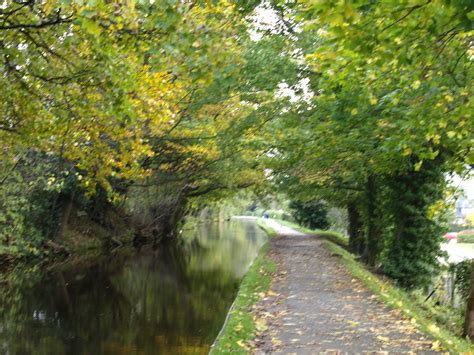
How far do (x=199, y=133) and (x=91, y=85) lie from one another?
43.5 feet

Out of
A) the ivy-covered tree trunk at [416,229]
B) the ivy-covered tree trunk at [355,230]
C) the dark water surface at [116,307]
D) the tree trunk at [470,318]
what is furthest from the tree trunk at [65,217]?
the tree trunk at [470,318]

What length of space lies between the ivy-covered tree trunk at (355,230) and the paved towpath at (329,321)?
1326 centimetres

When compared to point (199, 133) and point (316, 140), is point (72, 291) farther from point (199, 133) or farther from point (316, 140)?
point (316, 140)

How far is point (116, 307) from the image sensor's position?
15.7 metres

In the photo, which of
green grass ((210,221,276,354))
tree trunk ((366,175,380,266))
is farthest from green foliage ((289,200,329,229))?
green grass ((210,221,276,354))

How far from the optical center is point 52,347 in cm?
1109

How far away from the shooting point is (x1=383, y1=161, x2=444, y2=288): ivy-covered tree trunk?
1781 centimetres

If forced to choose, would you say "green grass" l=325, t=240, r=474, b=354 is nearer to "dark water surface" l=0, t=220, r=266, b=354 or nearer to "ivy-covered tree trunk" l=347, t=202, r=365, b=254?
"dark water surface" l=0, t=220, r=266, b=354

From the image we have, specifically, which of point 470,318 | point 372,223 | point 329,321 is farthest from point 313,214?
point 329,321

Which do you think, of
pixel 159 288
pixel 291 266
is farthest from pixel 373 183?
pixel 159 288

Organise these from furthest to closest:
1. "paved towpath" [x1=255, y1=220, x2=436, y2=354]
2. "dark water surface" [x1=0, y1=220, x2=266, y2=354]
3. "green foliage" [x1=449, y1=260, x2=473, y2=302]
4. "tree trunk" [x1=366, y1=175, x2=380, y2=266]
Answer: "tree trunk" [x1=366, y1=175, x2=380, y2=266] < "green foliage" [x1=449, y1=260, x2=473, y2=302] < "dark water surface" [x1=0, y1=220, x2=266, y2=354] < "paved towpath" [x1=255, y1=220, x2=436, y2=354]

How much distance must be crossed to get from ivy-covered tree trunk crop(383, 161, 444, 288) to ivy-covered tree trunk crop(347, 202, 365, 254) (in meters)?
9.82

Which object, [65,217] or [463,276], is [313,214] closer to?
[65,217]

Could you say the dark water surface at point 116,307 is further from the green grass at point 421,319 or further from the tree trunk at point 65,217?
the green grass at point 421,319
